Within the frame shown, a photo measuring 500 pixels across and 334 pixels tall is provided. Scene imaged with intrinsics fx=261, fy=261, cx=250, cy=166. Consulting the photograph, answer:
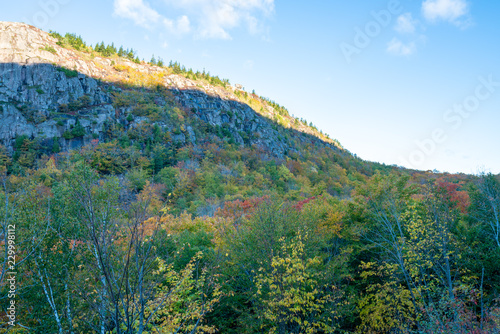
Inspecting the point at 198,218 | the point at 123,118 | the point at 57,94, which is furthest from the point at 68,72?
the point at 198,218

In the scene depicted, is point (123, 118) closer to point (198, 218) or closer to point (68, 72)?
point (68, 72)

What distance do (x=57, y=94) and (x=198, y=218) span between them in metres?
69.5

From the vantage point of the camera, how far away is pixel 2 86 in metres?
66.6

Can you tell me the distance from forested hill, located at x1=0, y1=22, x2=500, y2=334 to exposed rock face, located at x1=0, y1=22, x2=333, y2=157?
1.54 feet

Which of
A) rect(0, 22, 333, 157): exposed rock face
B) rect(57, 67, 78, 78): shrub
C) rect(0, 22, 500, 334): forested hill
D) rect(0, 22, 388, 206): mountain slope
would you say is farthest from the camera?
rect(57, 67, 78, 78): shrub

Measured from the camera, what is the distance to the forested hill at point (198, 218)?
861cm

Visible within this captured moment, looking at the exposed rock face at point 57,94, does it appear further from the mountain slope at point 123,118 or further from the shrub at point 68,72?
the mountain slope at point 123,118

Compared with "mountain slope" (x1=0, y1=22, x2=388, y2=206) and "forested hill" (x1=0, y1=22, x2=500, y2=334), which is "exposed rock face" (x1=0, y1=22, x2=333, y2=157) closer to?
"mountain slope" (x1=0, y1=22, x2=388, y2=206)

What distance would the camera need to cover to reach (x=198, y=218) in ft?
88.0

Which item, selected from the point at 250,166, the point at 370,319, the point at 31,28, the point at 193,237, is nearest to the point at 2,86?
the point at 31,28

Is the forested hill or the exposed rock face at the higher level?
the exposed rock face

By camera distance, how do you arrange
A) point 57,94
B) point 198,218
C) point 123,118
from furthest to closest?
point 123,118
point 57,94
point 198,218

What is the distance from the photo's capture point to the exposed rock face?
62688 millimetres

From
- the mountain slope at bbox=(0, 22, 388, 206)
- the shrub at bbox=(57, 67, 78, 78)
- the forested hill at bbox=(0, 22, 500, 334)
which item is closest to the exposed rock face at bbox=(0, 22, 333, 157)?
the shrub at bbox=(57, 67, 78, 78)
